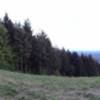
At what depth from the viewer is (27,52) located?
43.1 metres

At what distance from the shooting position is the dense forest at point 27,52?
40.2 metres

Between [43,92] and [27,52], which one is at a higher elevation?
[27,52]

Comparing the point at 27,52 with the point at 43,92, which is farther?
the point at 27,52

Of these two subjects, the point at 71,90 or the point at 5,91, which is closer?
the point at 5,91

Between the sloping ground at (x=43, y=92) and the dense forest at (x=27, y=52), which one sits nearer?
the sloping ground at (x=43, y=92)

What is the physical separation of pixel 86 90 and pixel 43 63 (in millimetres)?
37153

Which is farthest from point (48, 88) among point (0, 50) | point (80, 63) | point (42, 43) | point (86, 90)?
point (80, 63)

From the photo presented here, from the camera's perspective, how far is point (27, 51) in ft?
141

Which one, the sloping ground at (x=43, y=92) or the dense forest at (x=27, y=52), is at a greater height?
the dense forest at (x=27, y=52)

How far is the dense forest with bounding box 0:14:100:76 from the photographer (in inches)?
1581

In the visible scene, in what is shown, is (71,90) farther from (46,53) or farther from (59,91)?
(46,53)

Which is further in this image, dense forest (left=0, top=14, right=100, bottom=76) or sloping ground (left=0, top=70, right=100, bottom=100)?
dense forest (left=0, top=14, right=100, bottom=76)

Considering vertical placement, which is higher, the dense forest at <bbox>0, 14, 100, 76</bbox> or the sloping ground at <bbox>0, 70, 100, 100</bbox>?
the dense forest at <bbox>0, 14, 100, 76</bbox>

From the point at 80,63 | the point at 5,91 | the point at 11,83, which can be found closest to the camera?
the point at 5,91
